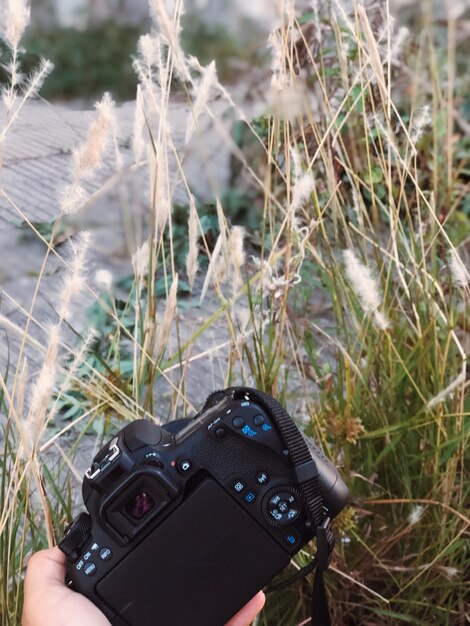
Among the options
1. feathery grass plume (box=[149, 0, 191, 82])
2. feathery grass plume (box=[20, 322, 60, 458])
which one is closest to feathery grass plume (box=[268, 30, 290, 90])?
feathery grass plume (box=[149, 0, 191, 82])

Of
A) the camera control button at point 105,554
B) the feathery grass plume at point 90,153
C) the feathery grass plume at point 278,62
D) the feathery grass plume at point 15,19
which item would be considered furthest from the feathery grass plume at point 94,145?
the camera control button at point 105,554

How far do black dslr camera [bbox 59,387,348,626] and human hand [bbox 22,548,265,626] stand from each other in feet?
0.05

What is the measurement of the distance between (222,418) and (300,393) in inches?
19.1

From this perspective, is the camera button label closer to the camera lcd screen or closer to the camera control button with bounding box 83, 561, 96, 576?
the camera lcd screen

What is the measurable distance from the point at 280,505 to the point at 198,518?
0.07 m

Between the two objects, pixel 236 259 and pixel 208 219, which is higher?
pixel 208 219

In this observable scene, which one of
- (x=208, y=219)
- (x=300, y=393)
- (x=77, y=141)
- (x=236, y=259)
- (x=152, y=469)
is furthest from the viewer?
(x=208, y=219)

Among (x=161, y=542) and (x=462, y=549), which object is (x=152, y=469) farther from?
(x=462, y=549)

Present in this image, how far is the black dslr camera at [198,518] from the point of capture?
2.31ft

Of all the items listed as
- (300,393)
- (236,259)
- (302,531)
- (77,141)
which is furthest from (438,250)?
(302,531)

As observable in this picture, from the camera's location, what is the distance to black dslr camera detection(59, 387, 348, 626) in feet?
2.31

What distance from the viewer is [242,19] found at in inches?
60.9

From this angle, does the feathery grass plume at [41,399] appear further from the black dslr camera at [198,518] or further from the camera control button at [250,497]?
the camera control button at [250,497]

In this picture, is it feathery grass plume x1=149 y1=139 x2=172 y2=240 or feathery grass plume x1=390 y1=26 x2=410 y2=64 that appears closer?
feathery grass plume x1=149 y1=139 x2=172 y2=240
